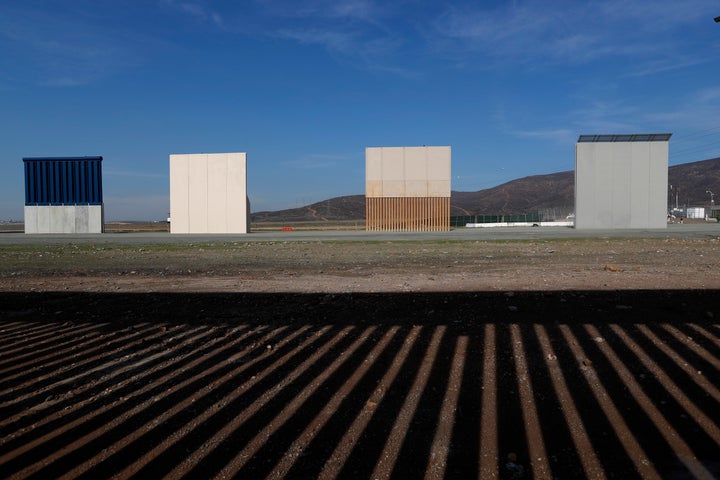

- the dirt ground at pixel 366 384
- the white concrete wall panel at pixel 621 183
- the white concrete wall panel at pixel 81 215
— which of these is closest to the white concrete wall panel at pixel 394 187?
the white concrete wall panel at pixel 621 183

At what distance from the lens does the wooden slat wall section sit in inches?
1565

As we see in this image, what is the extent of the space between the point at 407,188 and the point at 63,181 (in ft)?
85.6

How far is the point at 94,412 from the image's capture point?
11.2 feet

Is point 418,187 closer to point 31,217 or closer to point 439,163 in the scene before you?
point 439,163

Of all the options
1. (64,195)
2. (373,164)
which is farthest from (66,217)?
(373,164)

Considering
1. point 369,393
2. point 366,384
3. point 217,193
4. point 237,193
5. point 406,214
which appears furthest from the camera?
point 406,214

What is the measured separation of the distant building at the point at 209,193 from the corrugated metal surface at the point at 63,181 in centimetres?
640

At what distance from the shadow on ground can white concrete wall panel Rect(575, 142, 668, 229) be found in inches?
1337

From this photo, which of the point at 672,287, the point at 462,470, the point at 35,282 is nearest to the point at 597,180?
the point at 672,287

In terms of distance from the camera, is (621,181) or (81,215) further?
(81,215)

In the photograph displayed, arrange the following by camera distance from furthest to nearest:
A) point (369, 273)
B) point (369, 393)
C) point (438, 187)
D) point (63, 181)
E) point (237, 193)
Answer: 1. point (438, 187)
2. point (63, 181)
3. point (237, 193)
4. point (369, 273)
5. point (369, 393)

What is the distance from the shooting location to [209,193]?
122 feet

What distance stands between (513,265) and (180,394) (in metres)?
9.53

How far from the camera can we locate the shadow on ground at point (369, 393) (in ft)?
8.97
